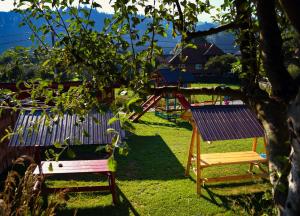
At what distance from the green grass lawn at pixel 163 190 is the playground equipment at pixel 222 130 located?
0.36 m

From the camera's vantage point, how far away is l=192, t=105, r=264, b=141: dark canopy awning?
7.46 metres

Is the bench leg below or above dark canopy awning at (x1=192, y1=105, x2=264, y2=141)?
below

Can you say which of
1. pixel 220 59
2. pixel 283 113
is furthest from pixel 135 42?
pixel 220 59

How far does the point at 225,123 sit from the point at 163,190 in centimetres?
201

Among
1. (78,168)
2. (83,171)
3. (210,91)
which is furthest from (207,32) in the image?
(78,168)

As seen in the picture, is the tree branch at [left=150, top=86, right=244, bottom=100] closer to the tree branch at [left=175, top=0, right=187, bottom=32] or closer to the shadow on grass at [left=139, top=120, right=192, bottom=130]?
the tree branch at [left=175, top=0, right=187, bottom=32]

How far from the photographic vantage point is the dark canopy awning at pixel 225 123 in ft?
24.5

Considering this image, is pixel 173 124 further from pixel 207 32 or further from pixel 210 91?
pixel 210 91

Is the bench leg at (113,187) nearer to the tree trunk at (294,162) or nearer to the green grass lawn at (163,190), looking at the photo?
the green grass lawn at (163,190)

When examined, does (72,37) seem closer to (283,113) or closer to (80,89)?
(80,89)

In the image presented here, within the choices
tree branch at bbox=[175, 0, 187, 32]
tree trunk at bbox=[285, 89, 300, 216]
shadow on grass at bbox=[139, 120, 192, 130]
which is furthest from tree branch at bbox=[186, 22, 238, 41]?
shadow on grass at bbox=[139, 120, 192, 130]

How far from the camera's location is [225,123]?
7828 mm

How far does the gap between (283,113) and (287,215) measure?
0.73 m

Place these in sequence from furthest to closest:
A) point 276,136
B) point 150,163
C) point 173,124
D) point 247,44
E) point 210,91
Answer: point 173,124, point 150,163, point 247,44, point 210,91, point 276,136
